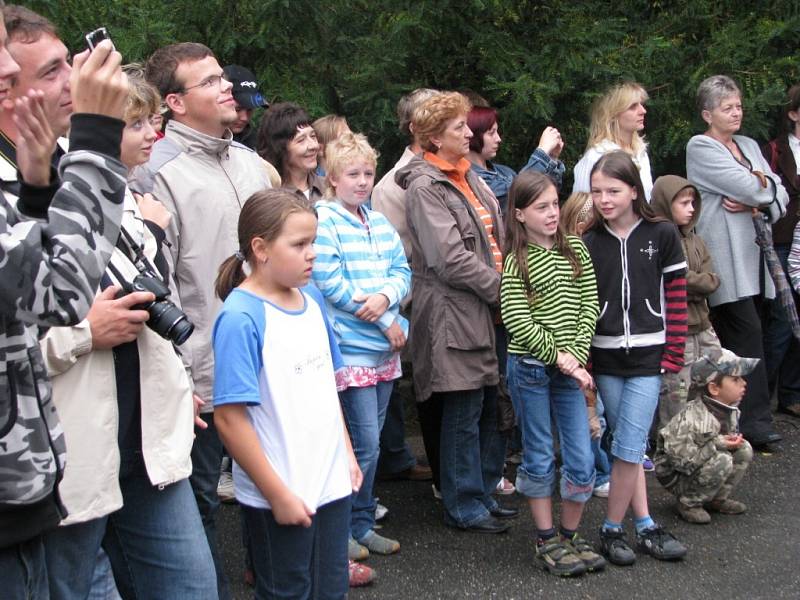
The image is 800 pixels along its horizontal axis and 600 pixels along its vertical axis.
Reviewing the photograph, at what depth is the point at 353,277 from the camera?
5.03 meters

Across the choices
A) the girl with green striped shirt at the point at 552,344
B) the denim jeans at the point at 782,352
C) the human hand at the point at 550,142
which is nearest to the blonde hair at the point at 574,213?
the girl with green striped shirt at the point at 552,344

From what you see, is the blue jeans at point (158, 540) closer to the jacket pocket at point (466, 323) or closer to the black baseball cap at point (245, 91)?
the jacket pocket at point (466, 323)

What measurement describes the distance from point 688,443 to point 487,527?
1.15 m

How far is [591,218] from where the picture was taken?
5.47m

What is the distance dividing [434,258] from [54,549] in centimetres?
281

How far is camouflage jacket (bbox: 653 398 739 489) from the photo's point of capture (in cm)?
563

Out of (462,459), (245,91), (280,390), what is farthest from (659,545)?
(245,91)

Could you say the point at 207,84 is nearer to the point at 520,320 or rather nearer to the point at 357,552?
the point at 520,320

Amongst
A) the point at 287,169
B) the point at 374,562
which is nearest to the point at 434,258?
the point at 287,169

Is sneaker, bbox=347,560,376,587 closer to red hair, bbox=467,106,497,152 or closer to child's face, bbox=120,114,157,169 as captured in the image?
child's face, bbox=120,114,157,169

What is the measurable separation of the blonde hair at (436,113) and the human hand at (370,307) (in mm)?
1081

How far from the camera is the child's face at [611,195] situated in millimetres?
5133

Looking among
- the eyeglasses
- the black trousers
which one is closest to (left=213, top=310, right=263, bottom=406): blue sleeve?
the eyeglasses

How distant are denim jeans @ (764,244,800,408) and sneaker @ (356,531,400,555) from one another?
3528 millimetres
